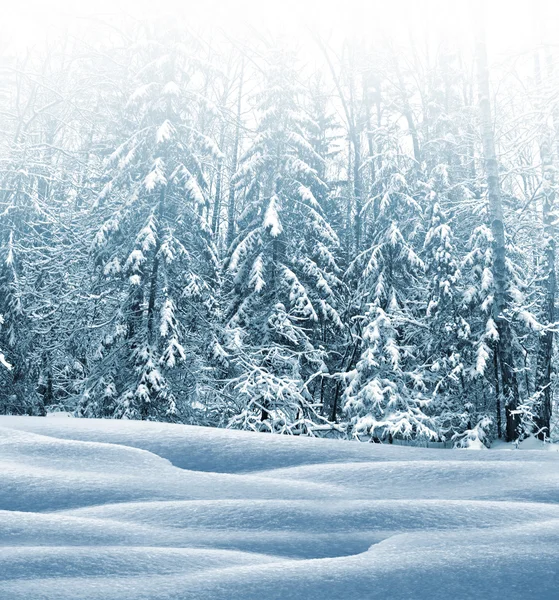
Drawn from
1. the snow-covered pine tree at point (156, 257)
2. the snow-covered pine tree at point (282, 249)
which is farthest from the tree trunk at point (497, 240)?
the snow-covered pine tree at point (156, 257)

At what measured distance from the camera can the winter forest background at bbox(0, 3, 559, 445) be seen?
13.2 metres

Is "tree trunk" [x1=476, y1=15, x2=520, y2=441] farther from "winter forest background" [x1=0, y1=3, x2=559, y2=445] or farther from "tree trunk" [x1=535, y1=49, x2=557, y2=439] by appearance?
"tree trunk" [x1=535, y1=49, x2=557, y2=439]

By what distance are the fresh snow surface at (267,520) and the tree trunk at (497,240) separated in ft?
26.9

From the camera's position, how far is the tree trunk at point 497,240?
37.6ft

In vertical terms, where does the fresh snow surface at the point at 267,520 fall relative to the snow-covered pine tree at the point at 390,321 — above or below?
below

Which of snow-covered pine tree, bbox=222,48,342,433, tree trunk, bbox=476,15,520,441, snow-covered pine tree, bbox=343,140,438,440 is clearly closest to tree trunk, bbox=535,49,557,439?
tree trunk, bbox=476,15,520,441

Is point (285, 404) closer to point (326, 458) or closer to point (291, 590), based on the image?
point (326, 458)

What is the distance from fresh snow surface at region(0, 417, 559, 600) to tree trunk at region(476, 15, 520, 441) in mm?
8202

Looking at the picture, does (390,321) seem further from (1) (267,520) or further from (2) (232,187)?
(1) (267,520)

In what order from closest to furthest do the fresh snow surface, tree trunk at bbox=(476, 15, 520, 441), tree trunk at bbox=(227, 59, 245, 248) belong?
1. the fresh snow surface
2. tree trunk at bbox=(476, 15, 520, 441)
3. tree trunk at bbox=(227, 59, 245, 248)

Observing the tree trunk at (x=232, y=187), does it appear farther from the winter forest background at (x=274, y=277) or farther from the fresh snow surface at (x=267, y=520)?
the fresh snow surface at (x=267, y=520)

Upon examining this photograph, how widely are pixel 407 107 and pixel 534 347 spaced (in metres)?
8.95

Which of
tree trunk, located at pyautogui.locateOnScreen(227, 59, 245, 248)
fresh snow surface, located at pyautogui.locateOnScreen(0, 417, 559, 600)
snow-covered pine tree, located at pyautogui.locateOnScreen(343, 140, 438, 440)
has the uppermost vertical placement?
tree trunk, located at pyautogui.locateOnScreen(227, 59, 245, 248)

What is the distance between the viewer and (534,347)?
1494cm
